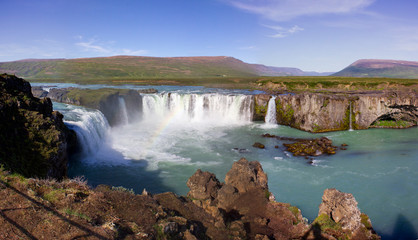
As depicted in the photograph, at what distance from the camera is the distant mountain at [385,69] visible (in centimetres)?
14434

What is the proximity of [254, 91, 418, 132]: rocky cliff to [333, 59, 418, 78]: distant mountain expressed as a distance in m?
134

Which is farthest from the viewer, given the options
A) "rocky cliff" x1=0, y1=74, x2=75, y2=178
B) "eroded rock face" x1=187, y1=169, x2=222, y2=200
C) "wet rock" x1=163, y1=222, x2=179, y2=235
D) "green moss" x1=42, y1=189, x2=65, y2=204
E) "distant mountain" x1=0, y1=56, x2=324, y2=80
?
"distant mountain" x1=0, y1=56, x2=324, y2=80

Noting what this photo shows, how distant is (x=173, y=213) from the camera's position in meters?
8.20

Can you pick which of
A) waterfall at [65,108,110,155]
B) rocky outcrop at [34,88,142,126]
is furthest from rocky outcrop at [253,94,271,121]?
waterfall at [65,108,110,155]

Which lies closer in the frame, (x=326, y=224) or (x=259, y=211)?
(x=326, y=224)

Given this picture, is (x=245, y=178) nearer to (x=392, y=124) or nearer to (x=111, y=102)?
(x=111, y=102)

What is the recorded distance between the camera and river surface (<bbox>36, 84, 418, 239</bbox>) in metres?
14.5

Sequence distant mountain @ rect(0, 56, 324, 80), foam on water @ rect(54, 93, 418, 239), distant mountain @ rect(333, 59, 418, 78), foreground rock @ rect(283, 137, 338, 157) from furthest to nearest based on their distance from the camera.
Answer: distant mountain @ rect(333, 59, 418, 78) < distant mountain @ rect(0, 56, 324, 80) < foreground rock @ rect(283, 137, 338, 157) < foam on water @ rect(54, 93, 418, 239)

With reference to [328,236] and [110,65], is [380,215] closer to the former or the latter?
[328,236]

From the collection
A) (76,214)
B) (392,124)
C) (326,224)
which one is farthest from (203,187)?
(392,124)

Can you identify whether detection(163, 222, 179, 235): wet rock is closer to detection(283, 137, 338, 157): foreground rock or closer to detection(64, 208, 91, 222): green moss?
detection(64, 208, 91, 222): green moss

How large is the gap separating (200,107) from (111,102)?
40.4 ft

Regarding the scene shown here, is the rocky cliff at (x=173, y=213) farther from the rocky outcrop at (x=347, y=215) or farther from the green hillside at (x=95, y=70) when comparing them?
the green hillside at (x=95, y=70)

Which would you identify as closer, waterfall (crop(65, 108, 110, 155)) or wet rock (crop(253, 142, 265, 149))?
waterfall (crop(65, 108, 110, 155))
